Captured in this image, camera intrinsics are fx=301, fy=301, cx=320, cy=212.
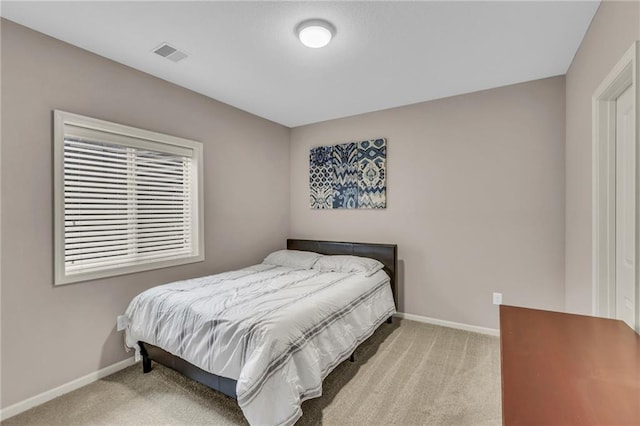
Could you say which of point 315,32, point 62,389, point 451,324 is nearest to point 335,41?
point 315,32

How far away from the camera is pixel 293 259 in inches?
141

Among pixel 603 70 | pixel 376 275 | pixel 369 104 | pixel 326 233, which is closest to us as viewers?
pixel 603 70

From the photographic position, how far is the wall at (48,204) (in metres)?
1.97

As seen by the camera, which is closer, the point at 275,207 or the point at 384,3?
the point at 384,3

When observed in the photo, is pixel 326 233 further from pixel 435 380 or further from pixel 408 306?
pixel 435 380

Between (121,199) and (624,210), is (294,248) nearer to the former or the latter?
(121,199)

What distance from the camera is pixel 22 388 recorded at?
6.57 ft

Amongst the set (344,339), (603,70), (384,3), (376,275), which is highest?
(384,3)

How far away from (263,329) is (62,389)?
1.70 metres

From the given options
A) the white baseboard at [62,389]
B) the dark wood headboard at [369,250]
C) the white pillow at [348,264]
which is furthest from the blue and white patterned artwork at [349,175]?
the white baseboard at [62,389]

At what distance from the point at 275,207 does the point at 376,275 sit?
178 cm

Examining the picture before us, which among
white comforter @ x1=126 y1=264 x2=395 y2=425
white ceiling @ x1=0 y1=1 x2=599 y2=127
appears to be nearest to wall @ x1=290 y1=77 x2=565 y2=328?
white ceiling @ x1=0 y1=1 x2=599 y2=127

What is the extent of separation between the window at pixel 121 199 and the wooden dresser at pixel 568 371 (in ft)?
9.07

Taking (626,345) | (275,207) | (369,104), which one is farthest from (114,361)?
(369,104)
